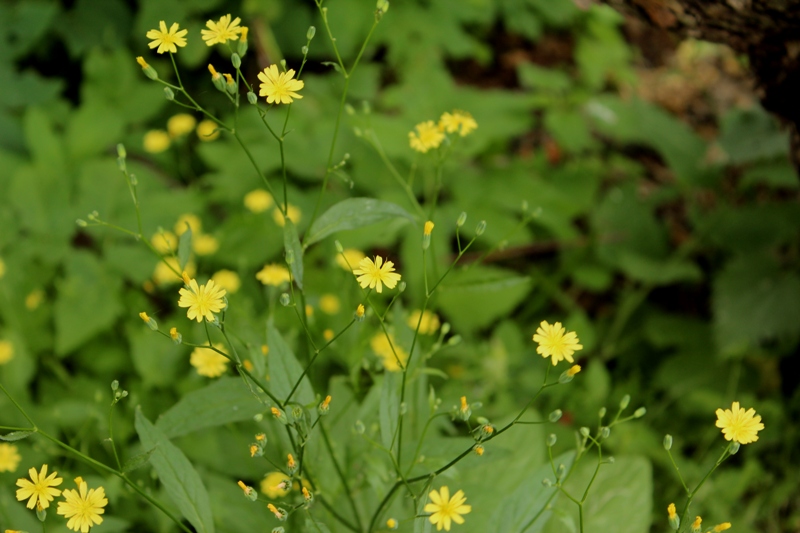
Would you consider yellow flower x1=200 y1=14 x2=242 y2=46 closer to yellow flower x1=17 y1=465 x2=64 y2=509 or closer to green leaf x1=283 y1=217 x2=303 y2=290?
green leaf x1=283 y1=217 x2=303 y2=290

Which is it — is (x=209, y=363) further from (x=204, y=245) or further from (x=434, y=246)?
(x=204, y=245)

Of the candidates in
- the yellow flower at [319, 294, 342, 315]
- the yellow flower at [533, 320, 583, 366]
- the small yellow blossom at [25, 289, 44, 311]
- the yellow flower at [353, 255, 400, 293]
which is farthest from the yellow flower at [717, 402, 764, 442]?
the small yellow blossom at [25, 289, 44, 311]

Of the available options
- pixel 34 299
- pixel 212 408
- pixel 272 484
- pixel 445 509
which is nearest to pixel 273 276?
pixel 212 408

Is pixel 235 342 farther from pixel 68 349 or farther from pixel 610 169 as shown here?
pixel 610 169

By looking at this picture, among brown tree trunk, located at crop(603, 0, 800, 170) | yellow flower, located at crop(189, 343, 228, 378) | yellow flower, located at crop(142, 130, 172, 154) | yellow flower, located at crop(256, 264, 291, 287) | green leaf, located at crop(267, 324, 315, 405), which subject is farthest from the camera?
yellow flower, located at crop(142, 130, 172, 154)

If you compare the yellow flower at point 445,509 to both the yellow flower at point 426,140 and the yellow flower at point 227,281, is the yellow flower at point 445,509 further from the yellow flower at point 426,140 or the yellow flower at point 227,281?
the yellow flower at point 227,281
